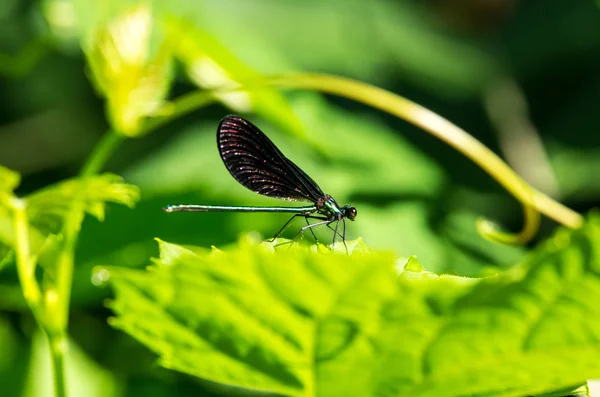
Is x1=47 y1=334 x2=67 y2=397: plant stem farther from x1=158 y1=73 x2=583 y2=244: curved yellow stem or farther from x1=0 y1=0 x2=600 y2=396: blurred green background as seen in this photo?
x1=0 y1=0 x2=600 y2=396: blurred green background

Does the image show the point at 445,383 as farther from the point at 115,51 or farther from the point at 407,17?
the point at 407,17

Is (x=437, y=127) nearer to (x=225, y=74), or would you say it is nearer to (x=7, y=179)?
(x=225, y=74)

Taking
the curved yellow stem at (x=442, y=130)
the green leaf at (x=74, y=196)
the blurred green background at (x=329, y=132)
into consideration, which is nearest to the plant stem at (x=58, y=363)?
the green leaf at (x=74, y=196)

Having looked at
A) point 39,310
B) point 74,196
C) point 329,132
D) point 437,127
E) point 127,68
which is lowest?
point 39,310

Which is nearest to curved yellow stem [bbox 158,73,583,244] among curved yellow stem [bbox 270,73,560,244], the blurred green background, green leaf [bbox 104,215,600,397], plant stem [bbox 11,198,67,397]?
curved yellow stem [bbox 270,73,560,244]

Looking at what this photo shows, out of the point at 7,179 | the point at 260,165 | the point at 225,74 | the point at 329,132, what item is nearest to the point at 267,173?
the point at 260,165

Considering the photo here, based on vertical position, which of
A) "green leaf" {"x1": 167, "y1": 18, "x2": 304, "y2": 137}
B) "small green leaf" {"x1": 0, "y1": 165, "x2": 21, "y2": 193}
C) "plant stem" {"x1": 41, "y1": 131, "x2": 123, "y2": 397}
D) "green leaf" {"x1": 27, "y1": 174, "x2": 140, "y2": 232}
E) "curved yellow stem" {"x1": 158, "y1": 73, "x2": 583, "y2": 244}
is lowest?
"plant stem" {"x1": 41, "y1": 131, "x2": 123, "y2": 397}

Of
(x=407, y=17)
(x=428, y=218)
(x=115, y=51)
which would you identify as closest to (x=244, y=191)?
(x=428, y=218)
